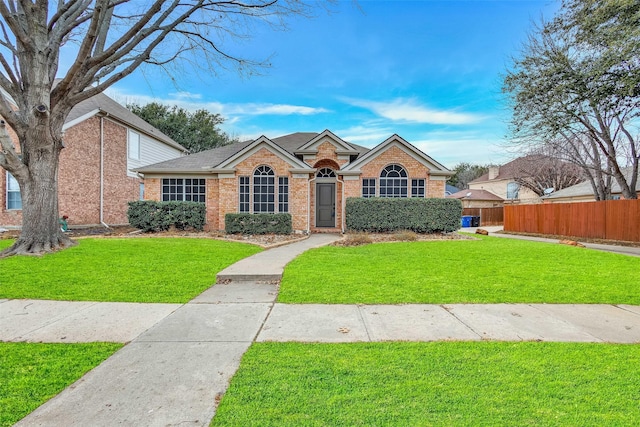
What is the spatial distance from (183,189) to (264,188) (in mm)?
4129

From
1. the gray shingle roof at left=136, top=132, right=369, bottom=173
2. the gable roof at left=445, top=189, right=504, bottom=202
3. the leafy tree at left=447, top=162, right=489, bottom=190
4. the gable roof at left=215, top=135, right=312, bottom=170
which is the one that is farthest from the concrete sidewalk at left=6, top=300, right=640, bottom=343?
the leafy tree at left=447, top=162, right=489, bottom=190

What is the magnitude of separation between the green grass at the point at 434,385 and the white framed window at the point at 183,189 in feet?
45.0

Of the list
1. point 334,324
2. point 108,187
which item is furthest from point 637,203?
point 108,187

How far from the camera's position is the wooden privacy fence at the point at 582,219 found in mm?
14961

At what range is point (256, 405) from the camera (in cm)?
246

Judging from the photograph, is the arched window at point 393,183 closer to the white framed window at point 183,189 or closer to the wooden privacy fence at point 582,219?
the white framed window at point 183,189

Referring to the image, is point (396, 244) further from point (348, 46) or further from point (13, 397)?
point (13, 397)

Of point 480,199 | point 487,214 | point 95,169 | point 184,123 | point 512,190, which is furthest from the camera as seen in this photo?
point 512,190

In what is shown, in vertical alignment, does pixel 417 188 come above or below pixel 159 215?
above

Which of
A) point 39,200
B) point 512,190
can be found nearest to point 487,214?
point 512,190

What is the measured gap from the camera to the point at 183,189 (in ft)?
52.6

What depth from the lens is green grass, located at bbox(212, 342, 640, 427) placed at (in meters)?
2.32

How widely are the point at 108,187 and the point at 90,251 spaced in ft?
34.5

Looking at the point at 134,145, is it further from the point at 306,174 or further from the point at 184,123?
the point at 184,123
